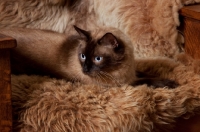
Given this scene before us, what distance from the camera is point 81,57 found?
3.59ft

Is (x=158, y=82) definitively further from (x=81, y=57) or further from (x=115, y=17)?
(x=115, y=17)

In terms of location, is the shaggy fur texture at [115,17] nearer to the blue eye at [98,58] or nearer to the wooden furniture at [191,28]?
the wooden furniture at [191,28]

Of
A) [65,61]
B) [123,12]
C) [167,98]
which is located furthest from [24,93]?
[123,12]

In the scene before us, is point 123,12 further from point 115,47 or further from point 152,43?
point 115,47

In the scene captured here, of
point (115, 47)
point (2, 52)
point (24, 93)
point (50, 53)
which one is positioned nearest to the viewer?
point (2, 52)

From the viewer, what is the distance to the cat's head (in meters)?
1.05

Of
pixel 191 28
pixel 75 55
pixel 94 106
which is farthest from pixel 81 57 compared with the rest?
pixel 191 28

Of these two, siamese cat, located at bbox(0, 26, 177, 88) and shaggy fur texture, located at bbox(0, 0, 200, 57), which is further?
shaggy fur texture, located at bbox(0, 0, 200, 57)

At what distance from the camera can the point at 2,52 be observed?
0.80 m

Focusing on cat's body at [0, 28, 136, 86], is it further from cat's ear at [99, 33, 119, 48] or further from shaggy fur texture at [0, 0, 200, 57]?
shaggy fur texture at [0, 0, 200, 57]

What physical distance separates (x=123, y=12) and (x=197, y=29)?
0.30m

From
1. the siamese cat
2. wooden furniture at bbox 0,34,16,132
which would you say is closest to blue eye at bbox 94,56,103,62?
the siamese cat

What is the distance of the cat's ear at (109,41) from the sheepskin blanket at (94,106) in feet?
0.51

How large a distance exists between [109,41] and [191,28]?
362 millimetres
